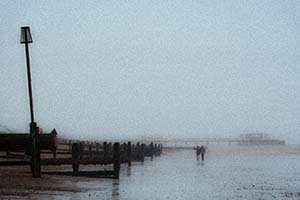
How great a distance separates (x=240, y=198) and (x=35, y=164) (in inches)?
295

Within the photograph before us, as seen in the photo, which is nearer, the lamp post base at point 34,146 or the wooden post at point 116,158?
the lamp post base at point 34,146

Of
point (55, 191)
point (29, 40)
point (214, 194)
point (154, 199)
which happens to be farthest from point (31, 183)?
point (214, 194)

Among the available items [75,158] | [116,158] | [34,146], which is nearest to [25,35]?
[34,146]

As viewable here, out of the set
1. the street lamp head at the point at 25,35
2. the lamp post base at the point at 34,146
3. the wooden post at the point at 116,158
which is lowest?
the wooden post at the point at 116,158

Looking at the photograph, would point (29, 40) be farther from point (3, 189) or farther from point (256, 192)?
point (256, 192)

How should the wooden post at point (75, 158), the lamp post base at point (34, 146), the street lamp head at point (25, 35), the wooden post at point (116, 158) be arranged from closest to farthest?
the lamp post base at point (34, 146), the street lamp head at point (25, 35), the wooden post at point (75, 158), the wooden post at point (116, 158)

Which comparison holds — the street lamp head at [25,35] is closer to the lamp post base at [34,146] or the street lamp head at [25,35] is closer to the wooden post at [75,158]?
the lamp post base at [34,146]

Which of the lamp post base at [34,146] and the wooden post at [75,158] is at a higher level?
the lamp post base at [34,146]

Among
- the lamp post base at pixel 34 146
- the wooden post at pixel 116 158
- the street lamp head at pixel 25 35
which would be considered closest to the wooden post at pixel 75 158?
the wooden post at pixel 116 158

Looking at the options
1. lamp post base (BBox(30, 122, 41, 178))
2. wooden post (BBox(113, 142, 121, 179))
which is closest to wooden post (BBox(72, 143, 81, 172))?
wooden post (BBox(113, 142, 121, 179))

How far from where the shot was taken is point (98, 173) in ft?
71.2

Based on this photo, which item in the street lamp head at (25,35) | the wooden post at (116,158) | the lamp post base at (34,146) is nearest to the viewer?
the lamp post base at (34,146)

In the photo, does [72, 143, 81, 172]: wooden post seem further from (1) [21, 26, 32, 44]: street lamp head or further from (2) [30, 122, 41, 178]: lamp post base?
(1) [21, 26, 32, 44]: street lamp head

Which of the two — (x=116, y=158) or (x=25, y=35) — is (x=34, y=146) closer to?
(x=25, y=35)
